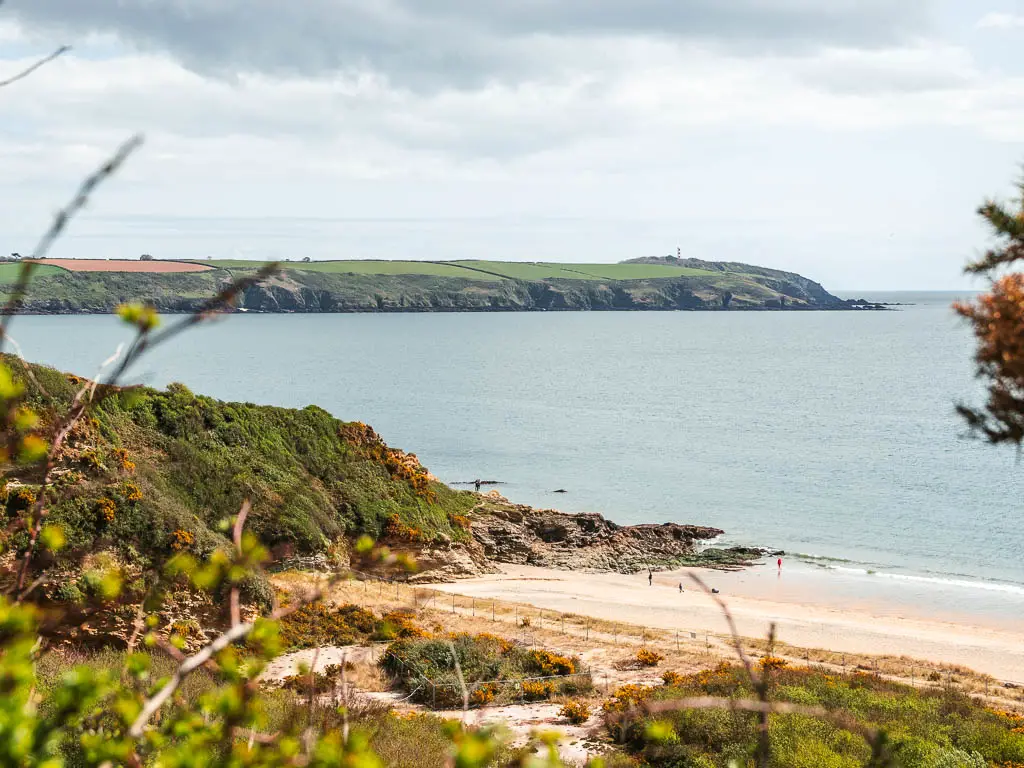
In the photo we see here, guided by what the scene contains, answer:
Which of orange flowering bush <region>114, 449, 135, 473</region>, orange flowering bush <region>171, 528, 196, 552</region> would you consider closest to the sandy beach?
orange flowering bush <region>114, 449, 135, 473</region>

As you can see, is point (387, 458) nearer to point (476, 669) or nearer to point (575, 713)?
point (476, 669)

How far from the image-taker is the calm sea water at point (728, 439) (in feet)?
183

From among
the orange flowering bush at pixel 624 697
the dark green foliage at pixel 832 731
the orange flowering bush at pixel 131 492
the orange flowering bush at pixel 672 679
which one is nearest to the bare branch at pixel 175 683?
the dark green foliage at pixel 832 731

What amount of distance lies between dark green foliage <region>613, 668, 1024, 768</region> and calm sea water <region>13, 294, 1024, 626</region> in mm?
5942

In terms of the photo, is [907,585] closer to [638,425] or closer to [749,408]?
[638,425]

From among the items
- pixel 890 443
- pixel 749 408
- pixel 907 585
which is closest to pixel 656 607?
pixel 907 585

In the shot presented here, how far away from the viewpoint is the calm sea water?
55.9 m

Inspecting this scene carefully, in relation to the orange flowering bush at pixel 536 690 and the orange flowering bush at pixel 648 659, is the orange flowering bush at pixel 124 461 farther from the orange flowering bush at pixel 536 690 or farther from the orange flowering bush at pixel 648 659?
the orange flowering bush at pixel 648 659

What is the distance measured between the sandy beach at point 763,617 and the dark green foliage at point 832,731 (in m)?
13.4

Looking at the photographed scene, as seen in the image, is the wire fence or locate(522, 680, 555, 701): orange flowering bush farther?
the wire fence

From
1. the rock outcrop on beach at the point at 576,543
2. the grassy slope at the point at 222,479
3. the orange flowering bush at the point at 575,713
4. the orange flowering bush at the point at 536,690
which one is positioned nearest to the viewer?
the orange flowering bush at the point at 575,713

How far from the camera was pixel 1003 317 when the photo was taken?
5766mm

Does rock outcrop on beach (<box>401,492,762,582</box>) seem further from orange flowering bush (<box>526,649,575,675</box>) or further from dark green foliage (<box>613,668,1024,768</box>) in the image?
dark green foliage (<box>613,668,1024,768</box>)

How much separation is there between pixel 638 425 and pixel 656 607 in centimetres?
5868
